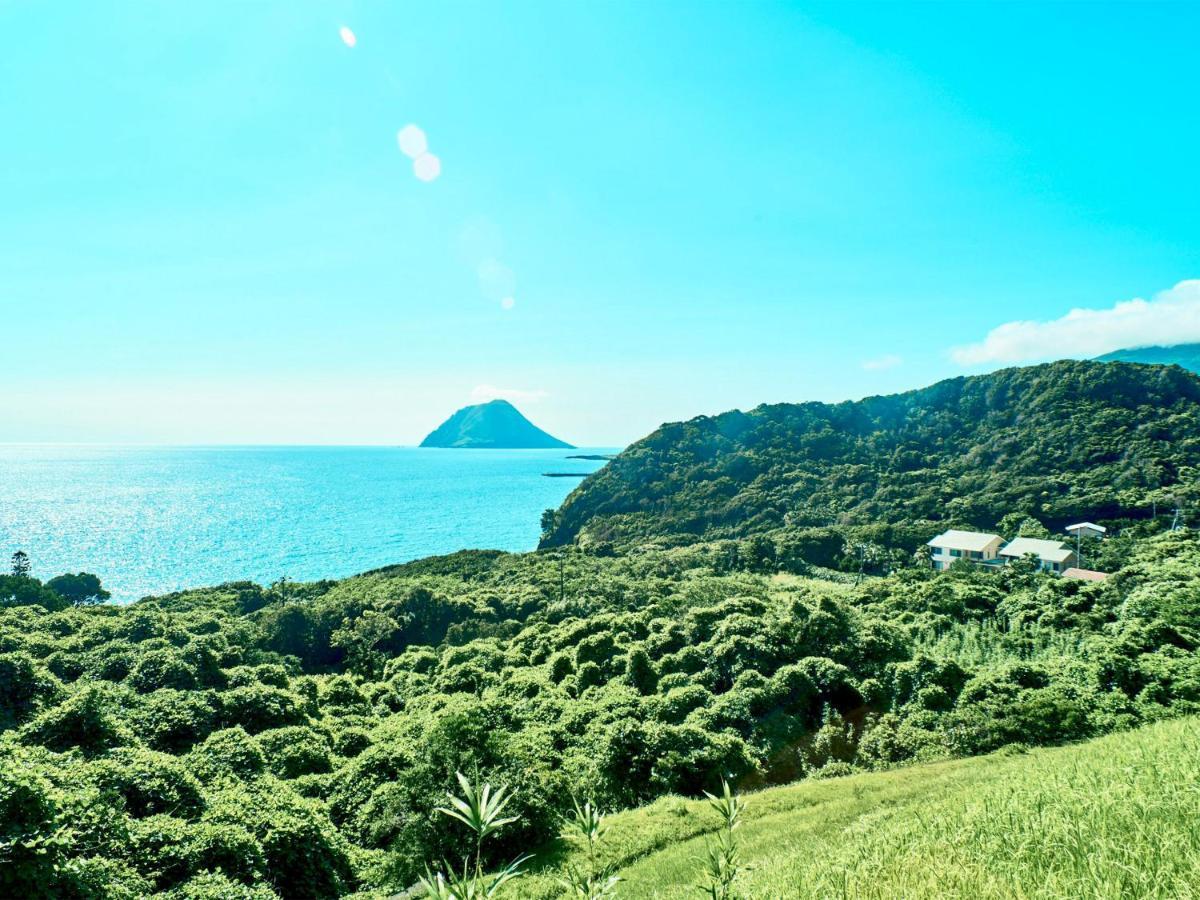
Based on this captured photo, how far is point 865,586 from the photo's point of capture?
52.9m

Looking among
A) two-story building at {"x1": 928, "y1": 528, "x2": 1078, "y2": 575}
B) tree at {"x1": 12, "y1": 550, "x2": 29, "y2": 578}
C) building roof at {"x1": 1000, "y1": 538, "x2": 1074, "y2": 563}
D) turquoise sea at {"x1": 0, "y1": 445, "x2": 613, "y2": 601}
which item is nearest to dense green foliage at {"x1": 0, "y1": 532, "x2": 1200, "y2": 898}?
building roof at {"x1": 1000, "y1": 538, "x2": 1074, "y2": 563}

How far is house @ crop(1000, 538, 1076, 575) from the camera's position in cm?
6406

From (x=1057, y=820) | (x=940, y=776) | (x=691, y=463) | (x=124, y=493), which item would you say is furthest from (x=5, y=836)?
(x=124, y=493)

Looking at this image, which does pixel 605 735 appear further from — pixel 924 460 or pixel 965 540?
pixel 924 460

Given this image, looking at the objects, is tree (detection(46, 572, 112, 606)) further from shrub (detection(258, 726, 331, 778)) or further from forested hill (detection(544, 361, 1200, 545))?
forested hill (detection(544, 361, 1200, 545))

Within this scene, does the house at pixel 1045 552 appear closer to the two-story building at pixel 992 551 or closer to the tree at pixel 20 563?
the two-story building at pixel 992 551

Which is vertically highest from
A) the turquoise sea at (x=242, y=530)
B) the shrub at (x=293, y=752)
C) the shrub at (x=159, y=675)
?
the shrub at (x=159, y=675)

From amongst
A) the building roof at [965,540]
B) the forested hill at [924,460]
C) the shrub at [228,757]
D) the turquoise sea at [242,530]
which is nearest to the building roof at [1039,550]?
the building roof at [965,540]

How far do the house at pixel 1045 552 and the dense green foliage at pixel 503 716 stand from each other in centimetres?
1807

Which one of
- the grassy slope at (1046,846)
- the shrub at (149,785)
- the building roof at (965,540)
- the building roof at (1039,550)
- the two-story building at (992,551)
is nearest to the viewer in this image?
the grassy slope at (1046,846)

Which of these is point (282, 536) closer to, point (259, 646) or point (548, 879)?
point (259, 646)

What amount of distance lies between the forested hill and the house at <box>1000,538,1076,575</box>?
21.9 meters

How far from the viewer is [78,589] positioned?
6412 centimetres

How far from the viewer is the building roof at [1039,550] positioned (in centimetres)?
6444
